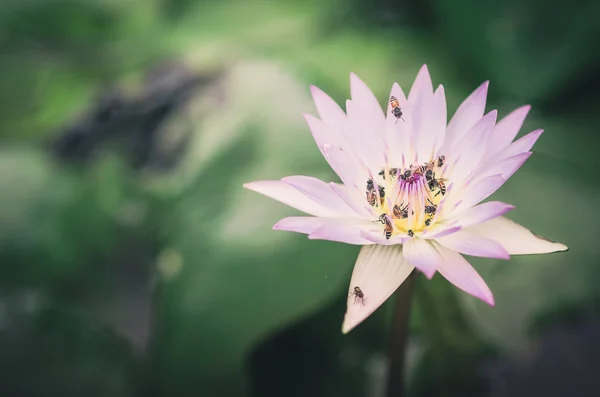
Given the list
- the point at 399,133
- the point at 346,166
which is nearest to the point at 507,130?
the point at 399,133

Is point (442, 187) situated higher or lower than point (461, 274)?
higher

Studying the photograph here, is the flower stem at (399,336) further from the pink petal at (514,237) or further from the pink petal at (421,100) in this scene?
the pink petal at (421,100)

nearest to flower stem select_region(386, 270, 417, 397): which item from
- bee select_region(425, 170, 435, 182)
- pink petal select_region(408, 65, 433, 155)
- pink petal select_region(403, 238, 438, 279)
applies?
pink petal select_region(403, 238, 438, 279)

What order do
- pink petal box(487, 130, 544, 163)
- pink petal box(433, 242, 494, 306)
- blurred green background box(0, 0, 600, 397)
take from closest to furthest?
pink petal box(433, 242, 494, 306) → pink petal box(487, 130, 544, 163) → blurred green background box(0, 0, 600, 397)

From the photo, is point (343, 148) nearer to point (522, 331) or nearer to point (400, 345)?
point (400, 345)

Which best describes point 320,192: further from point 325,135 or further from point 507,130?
point 507,130

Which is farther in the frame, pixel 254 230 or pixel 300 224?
pixel 254 230

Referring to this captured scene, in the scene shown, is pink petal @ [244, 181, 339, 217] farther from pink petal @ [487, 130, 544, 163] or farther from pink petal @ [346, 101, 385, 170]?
pink petal @ [487, 130, 544, 163]
